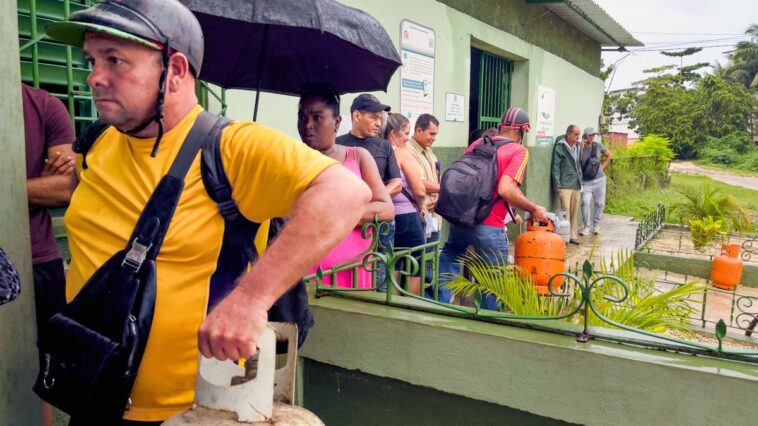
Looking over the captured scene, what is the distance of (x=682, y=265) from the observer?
7.69 metres

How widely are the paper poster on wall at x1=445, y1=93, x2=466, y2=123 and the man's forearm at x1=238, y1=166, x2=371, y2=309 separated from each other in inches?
250

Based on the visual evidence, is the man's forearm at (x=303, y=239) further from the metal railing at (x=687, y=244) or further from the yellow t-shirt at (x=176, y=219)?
the metal railing at (x=687, y=244)

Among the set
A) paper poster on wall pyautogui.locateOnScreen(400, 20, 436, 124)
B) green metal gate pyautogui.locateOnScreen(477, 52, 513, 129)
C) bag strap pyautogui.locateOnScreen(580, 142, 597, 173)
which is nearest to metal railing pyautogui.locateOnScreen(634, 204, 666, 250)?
bag strap pyautogui.locateOnScreen(580, 142, 597, 173)

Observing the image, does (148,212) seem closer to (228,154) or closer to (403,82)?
(228,154)

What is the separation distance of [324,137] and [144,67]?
5.72 ft

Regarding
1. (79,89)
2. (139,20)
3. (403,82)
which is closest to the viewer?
(139,20)

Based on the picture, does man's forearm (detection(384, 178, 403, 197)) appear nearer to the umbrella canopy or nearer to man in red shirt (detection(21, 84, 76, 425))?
the umbrella canopy

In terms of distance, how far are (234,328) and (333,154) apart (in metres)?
2.09

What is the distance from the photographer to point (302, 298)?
179 centimetres

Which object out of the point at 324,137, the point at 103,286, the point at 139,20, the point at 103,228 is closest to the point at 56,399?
the point at 103,286

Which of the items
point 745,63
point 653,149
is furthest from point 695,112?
point 653,149

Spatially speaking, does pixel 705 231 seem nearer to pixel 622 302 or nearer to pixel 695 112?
pixel 622 302

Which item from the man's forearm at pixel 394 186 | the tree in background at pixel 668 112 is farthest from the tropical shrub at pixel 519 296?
the tree in background at pixel 668 112

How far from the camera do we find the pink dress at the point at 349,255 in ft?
10.3
